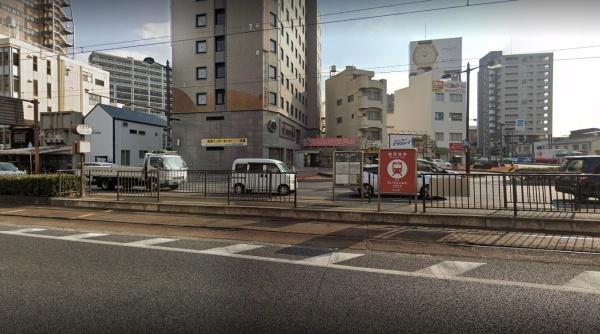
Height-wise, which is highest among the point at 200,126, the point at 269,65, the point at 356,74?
the point at 356,74

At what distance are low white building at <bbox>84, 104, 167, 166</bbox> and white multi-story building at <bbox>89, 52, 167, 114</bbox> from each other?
6723cm

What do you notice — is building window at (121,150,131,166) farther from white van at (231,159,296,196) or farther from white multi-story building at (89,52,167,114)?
white multi-story building at (89,52,167,114)

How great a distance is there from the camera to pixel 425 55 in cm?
8144

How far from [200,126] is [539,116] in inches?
4876

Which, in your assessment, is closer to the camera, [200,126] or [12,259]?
[12,259]

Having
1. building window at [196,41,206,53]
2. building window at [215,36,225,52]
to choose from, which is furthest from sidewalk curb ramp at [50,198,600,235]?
building window at [196,41,206,53]

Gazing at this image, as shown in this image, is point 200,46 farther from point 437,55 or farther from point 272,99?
point 437,55

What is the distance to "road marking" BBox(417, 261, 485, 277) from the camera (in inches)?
201

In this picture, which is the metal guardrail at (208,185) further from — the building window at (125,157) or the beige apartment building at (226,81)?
the building window at (125,157)

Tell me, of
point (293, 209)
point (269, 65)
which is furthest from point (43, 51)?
point (293, 209)

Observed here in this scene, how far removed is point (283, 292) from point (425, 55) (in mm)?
87630

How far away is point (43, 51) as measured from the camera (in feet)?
182

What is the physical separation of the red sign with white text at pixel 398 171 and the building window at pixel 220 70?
31.9 m

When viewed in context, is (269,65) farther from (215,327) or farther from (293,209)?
(215,327)
